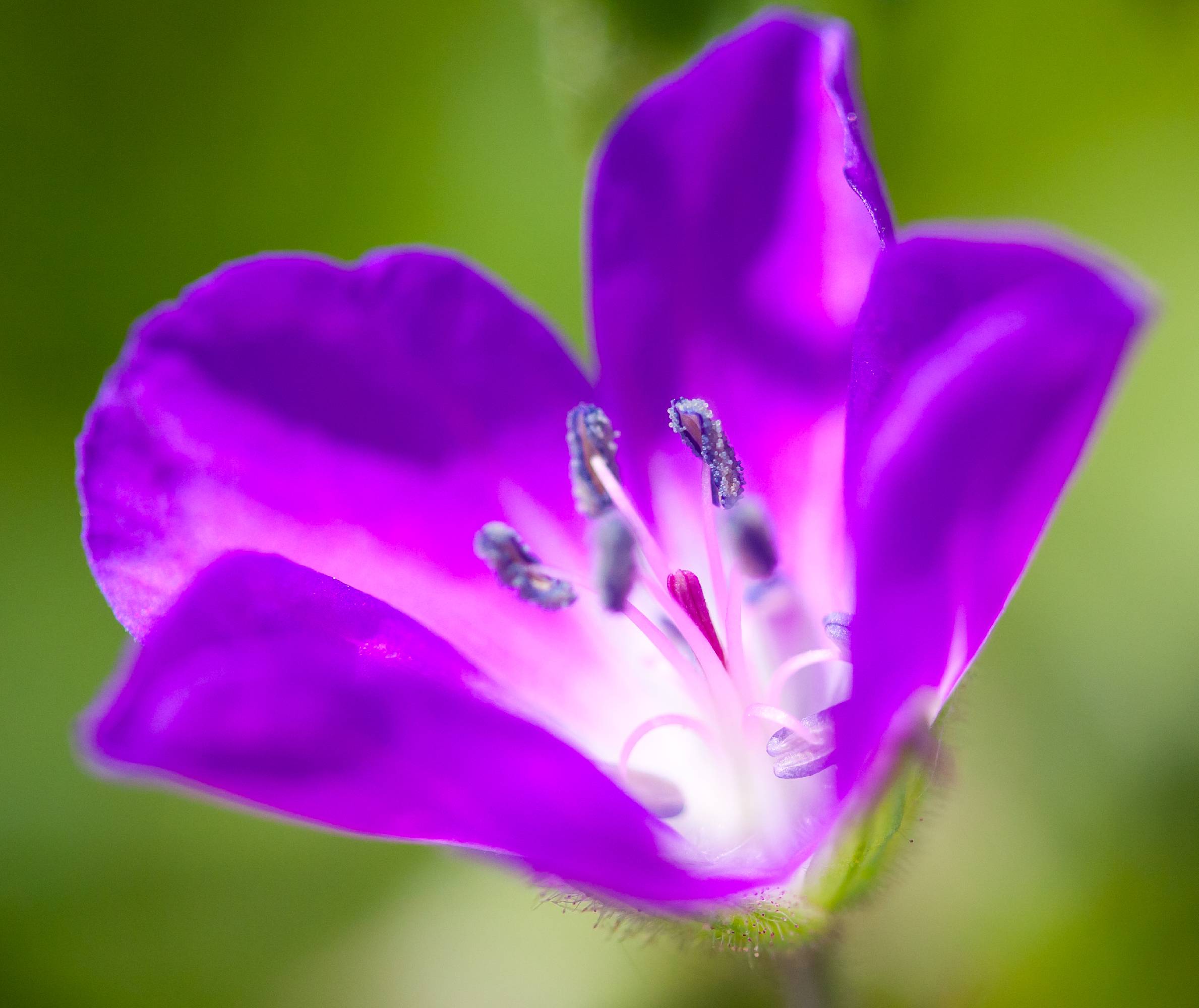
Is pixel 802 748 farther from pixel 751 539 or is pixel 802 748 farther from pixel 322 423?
pixel 322 423

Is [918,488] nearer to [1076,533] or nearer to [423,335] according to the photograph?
[423,335]

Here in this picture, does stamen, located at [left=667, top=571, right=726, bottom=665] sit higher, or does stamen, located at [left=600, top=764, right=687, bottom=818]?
stamen, located at [left=667, top=571, right=726, bottom=665]

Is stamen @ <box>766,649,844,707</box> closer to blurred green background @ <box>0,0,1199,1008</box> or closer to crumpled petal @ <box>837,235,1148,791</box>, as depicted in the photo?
crumpled petal @ <box>837,235,1148,791</box>

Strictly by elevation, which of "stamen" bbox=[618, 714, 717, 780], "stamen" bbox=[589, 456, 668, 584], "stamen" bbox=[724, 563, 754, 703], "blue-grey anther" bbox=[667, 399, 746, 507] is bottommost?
"stamen" bbox=[618, 714, 717, 780]

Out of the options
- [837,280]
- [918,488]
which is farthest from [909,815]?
[837,280]

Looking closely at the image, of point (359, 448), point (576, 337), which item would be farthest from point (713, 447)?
point (576, 337)

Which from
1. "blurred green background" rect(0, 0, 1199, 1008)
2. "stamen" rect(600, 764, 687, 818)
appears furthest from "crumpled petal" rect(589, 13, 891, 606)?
"blurred green background" rect(0, 0, 1199, 1008)

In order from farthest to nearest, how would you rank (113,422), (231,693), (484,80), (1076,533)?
(484,80) < (1076,533) < (113,422) < (231,693)
